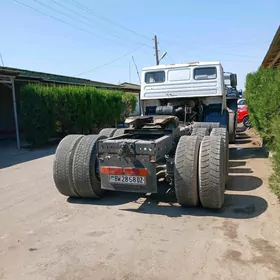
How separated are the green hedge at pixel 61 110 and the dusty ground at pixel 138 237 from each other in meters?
6.94

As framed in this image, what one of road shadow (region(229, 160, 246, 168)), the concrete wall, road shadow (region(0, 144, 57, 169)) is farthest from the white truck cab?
the concrete wall

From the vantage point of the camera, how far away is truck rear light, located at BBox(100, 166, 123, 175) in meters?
4.50

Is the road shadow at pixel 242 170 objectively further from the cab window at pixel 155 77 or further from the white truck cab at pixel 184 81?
the cab window at pixel 155 77

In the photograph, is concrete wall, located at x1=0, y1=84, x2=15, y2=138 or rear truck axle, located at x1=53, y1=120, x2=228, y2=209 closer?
rear truck axle, located at x1=53, y1=120, x2=228, y2=209

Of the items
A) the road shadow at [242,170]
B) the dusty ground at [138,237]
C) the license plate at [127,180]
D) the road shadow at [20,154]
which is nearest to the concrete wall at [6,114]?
the road shadow at [20,154]

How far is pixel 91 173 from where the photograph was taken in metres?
4.87

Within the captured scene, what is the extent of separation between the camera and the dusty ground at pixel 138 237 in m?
2.98

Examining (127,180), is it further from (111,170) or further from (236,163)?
(236,163)

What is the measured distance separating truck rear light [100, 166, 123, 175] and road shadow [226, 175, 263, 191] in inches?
88.7

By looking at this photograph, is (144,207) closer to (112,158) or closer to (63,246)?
(112,158)

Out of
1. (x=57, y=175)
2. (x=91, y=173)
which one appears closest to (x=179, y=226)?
(x=91, y=173)

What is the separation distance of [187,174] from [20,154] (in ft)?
27.1

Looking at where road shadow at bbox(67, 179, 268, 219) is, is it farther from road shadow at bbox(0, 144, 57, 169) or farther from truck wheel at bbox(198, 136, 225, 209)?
road shadow at bbox(0, 144, 57, 169)

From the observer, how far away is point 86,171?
4.84 meters
